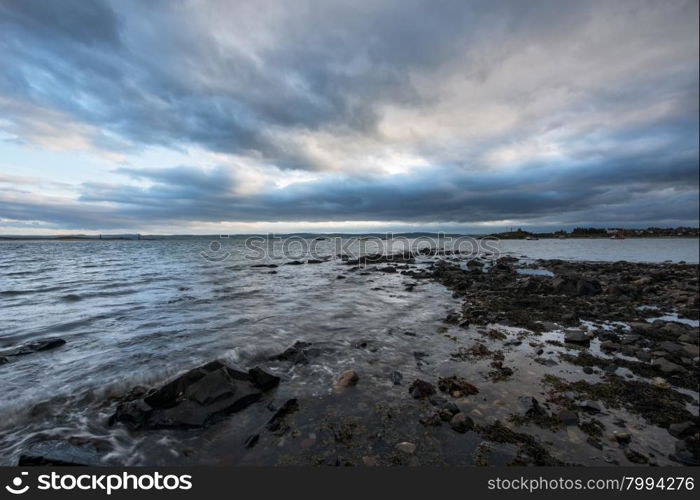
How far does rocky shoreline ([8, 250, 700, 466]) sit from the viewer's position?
15.7 ft


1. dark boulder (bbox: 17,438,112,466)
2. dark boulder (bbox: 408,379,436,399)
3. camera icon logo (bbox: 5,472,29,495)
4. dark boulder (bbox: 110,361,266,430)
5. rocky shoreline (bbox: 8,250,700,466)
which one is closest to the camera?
camera icon logo (bbox: 5,472,29,495)

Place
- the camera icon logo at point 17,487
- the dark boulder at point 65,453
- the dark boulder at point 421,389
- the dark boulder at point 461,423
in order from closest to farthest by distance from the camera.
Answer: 1. the camera icon logo at point 17,487
2. the dark boulder at point 65,453
3. the dark boulder at point 461,423
4. the dark boulder at point 421,389

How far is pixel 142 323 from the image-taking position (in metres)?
12.9

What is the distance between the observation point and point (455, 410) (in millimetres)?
5859

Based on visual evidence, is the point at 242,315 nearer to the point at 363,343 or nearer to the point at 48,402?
the point at 363,343

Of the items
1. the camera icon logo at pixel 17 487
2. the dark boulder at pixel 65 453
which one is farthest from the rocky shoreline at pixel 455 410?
the camera icon logo at pixel 17 487

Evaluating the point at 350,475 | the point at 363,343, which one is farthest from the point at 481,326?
the point at 350,475

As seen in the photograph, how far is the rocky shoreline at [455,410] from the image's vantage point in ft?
15.7

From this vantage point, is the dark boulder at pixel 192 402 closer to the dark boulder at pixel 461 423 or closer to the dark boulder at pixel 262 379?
the dark boulder at pixel 262 379

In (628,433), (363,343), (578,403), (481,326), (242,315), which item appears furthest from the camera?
(242,315)

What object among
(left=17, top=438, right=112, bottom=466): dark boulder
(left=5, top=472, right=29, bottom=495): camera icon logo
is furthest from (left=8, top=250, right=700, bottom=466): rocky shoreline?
(left=5, top=472, right=29, bottom=495): camera icon logo

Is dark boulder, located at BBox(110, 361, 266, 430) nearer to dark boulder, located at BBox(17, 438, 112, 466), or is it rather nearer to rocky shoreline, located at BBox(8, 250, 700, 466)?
rocky shoreline, located at BBox(8, 250, 700, 466)

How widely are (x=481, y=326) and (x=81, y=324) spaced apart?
17.9m

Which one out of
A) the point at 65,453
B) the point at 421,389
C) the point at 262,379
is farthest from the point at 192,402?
the point at 421,389
